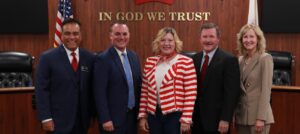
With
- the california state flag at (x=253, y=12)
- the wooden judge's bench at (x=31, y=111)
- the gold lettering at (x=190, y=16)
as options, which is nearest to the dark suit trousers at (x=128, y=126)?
the wooden judge's bench at (x=31, y=111)

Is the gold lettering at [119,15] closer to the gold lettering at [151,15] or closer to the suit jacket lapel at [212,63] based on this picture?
the gold lettering at [151,15]

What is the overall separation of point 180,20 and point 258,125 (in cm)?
354

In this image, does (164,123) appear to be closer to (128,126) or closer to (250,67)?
(128,126)

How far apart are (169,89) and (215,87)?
15.8 inches

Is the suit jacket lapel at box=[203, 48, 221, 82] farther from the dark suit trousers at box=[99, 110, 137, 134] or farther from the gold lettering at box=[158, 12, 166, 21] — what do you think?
the gold lettering at box=[158, 12, 166, 21]

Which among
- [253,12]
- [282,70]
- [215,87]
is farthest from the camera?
[253,12]

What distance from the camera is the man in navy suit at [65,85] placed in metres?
3.02

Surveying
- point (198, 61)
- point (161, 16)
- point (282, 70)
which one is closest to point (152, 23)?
point (161, 16)

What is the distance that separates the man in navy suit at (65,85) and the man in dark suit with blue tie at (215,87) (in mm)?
976

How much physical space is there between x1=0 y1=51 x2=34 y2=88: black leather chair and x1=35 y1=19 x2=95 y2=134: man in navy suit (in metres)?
2.37

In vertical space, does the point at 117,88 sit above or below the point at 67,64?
below

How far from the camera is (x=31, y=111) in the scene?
4180 mm

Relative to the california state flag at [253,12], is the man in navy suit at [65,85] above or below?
below

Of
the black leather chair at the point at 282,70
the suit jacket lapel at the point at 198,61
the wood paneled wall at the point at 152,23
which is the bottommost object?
the black leather chair at the point at 282,70
